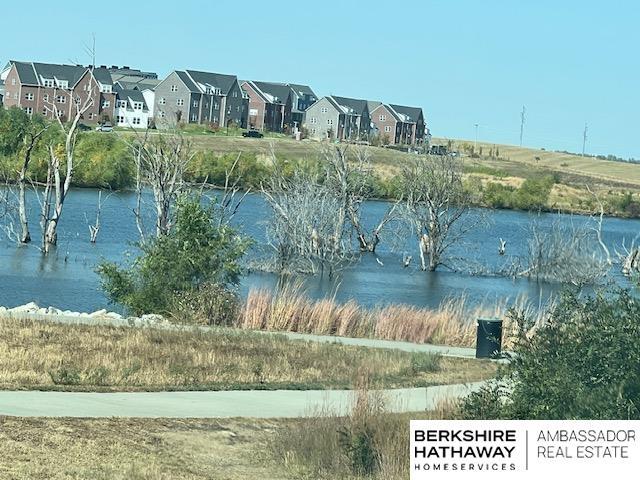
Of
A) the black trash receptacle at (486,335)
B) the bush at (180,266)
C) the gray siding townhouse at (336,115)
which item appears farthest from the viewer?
the gray siding townhouse at (336,115)

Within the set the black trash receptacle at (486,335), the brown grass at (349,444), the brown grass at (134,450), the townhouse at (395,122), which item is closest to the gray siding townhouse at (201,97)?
the townhouse at (395,122)

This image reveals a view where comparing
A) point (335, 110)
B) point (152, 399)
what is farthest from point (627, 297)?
point (335, 110)

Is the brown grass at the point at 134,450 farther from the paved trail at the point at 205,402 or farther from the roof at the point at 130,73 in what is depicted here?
the roof at the point at 130,73

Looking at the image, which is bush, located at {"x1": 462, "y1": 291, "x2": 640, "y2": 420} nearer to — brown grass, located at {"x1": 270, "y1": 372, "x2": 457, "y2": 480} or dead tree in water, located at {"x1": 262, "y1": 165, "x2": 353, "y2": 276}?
brown grass, located at {"x1": 270, "y1": 372, "x2": 457, "y2": 480}

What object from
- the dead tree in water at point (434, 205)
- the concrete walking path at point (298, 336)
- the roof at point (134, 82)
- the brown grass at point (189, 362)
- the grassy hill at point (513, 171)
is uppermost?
the roof at point (134, 82)

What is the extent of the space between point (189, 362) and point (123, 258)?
107 ft

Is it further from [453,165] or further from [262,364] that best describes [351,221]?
[262,364]

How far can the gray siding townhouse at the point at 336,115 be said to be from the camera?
135250mm

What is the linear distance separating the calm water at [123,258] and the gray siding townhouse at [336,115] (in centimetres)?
5470

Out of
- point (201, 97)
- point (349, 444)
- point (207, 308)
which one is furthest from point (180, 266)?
point (201, 97)

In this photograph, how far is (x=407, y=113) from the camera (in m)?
143

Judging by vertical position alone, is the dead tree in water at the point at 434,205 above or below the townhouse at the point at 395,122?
below

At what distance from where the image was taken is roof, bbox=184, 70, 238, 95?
126938 millimetres

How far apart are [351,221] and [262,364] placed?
43669 millimetres
